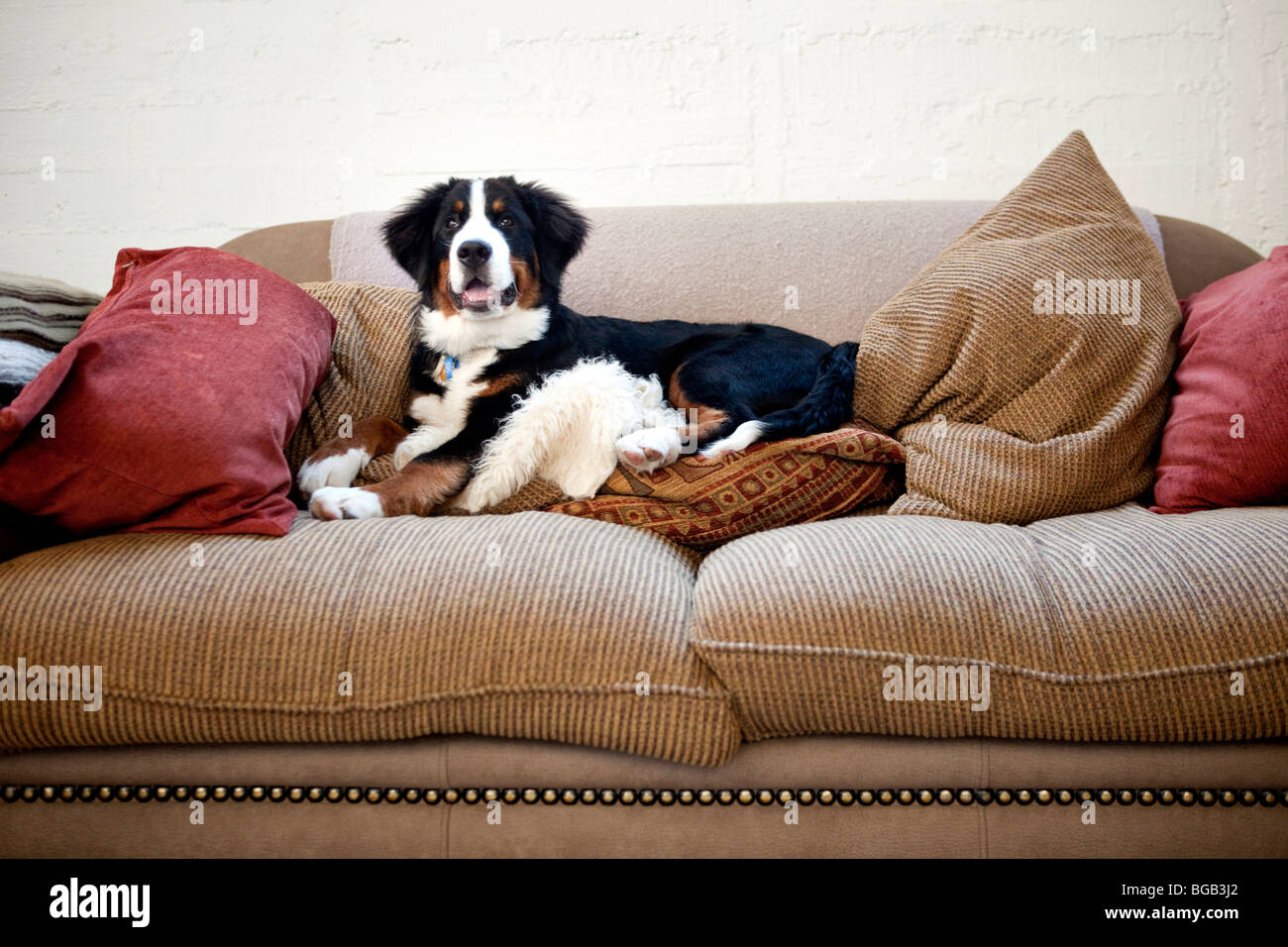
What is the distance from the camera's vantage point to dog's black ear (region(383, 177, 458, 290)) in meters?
2.06

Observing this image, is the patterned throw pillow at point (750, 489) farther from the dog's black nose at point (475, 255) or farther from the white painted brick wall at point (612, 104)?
the white painted brick wall at point (612, 104)

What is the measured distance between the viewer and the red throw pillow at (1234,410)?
4.94 feet

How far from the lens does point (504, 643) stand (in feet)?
4.05

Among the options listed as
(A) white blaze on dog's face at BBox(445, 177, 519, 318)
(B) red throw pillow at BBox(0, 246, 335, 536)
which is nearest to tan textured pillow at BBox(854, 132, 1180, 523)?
(A) white blaze on dog's face at BBox(445, 177, 519, 318)

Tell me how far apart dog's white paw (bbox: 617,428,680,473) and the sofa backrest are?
61cm

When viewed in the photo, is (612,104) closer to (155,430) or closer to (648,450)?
(648,450)

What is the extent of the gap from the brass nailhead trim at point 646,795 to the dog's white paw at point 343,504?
49 centimetres

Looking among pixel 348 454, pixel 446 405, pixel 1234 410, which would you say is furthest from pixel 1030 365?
pixel 348 454

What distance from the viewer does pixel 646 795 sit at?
1258mm

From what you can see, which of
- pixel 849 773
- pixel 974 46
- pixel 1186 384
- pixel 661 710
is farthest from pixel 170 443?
pixel 974 46

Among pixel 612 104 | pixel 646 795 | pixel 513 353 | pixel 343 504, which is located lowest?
pixel 646 795

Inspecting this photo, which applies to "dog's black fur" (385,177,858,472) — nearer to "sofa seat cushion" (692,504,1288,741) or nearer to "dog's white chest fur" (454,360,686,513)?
"dog's white chest fur" (454,360,686,513)

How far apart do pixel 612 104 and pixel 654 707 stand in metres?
2.27
